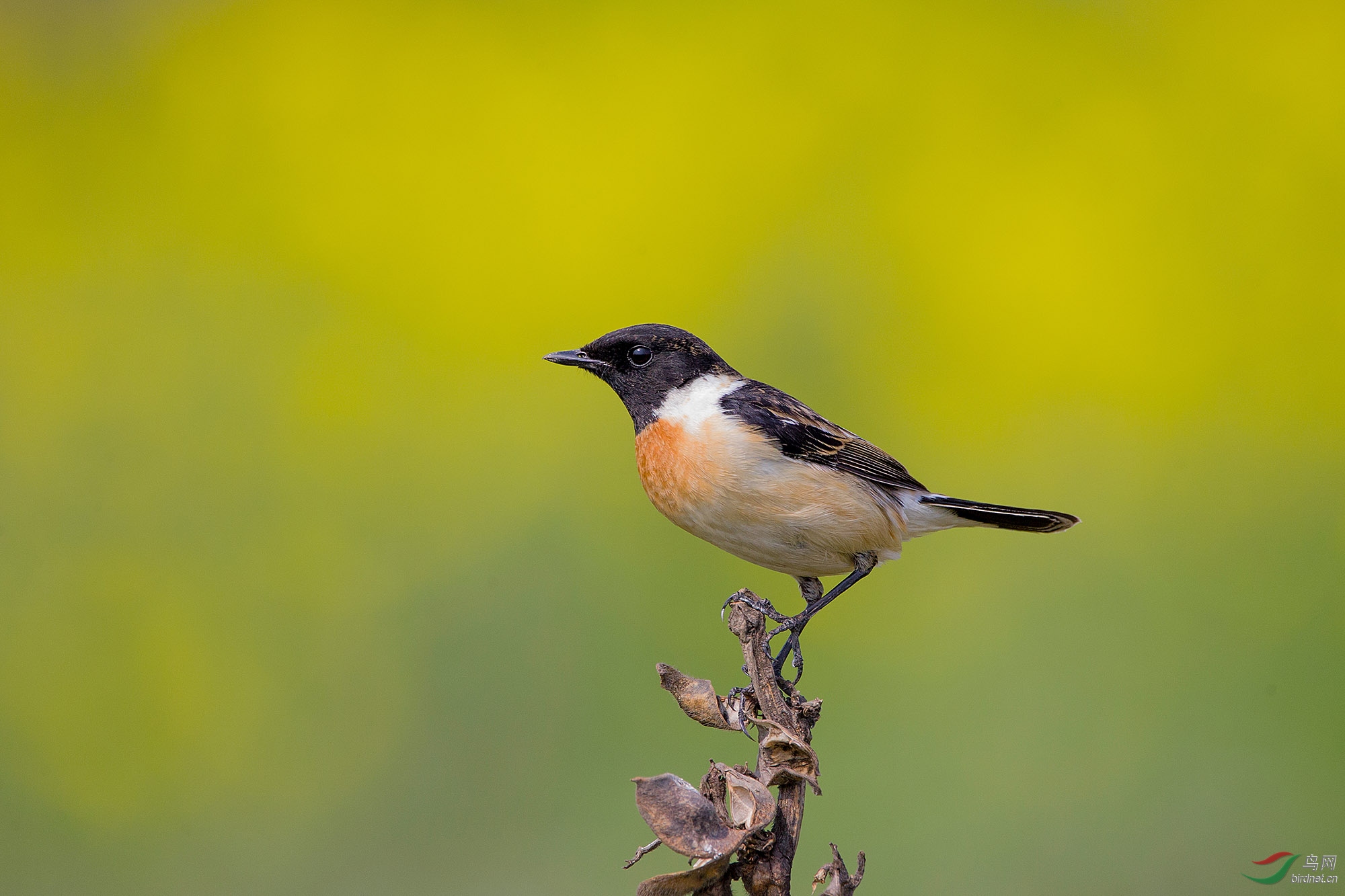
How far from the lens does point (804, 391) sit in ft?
17.8

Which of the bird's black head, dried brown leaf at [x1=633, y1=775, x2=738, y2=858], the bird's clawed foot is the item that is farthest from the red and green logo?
dried brown leaf at [x1=633, y1=775, x2=738, y2=858]

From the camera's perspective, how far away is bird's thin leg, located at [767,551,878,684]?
316 centimetres

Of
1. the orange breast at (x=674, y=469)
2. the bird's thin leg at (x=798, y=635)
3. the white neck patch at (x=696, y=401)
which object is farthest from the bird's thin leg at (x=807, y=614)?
the white neck patch at (x=696, y=401)

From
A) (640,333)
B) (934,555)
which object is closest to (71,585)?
(640,333)

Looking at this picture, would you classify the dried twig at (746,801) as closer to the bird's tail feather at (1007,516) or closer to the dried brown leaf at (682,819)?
the dried brown leaf at (682,819)

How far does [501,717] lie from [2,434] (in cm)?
325

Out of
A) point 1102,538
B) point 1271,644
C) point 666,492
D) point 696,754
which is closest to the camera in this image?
point 666,492

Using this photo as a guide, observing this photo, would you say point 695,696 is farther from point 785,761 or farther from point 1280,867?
point 1280,867

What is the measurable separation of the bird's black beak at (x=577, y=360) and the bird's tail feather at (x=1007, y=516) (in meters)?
1.30

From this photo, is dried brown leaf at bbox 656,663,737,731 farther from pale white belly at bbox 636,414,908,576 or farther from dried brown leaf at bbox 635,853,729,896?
pale white belly at bbox 636,414,908,576

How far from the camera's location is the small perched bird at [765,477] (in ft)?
10.2

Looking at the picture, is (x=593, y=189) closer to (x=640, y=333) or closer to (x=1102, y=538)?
(x=640, y=333)

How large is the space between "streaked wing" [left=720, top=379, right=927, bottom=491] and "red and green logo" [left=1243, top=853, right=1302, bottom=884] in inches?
93.5

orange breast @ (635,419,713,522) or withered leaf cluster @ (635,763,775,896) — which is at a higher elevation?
orange breast @ (635,419,713,522)
